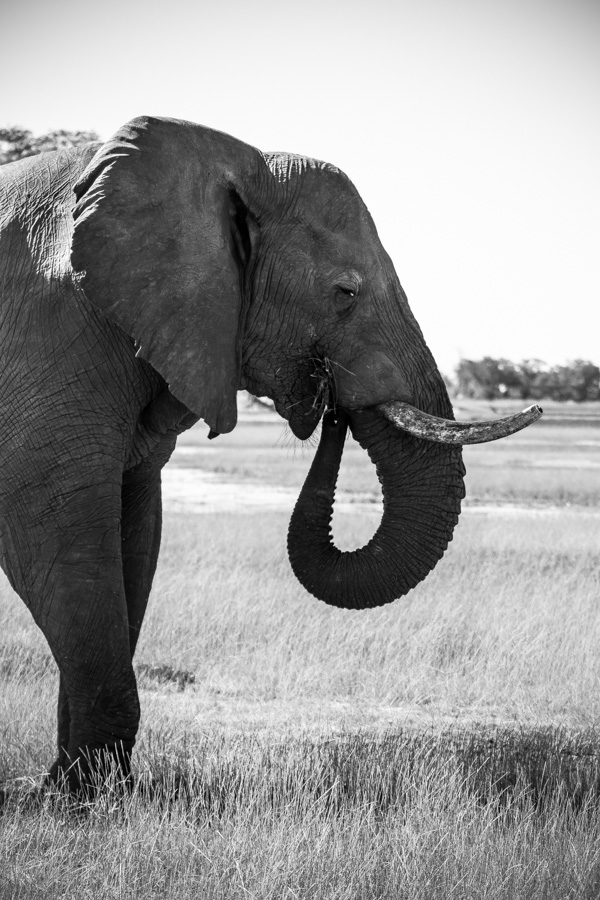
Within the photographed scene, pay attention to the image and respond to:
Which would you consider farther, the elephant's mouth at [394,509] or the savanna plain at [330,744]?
the elephant's mouth at [394,509]

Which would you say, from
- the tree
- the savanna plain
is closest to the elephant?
the savanna plain

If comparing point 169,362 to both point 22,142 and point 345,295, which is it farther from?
point 22,142

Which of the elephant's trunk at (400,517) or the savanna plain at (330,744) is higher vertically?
the elephant's trunk at (400,517)

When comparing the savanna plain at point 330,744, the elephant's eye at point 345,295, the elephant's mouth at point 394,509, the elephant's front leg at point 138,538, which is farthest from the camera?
the elephant's front leg at point 138,538

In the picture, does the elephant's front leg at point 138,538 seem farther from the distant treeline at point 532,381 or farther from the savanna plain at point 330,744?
the distant treeline at point 532,381

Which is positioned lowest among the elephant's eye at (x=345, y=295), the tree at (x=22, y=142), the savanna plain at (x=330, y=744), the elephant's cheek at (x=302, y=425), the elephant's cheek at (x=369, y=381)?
the savanna plain at (x=330, y=744)

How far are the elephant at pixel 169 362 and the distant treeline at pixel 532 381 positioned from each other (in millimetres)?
116003

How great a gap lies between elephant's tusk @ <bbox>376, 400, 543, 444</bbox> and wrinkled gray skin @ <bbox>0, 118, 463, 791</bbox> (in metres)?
0.09

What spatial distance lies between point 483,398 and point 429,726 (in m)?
120

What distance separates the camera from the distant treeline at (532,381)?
12044 cm

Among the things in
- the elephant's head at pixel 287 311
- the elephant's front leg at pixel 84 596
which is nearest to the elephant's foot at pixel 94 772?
the elephant's front leg at pixel 84 596

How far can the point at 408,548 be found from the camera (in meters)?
5.50

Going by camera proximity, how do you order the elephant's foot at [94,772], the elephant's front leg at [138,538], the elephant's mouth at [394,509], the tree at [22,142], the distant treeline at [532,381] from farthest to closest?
the distant treeline at [532,381] < the tree at [22,142] < the elephant's front leg at [138,538] < the elephant's mouth at [394,509] < the elephant's foot at [94,772]

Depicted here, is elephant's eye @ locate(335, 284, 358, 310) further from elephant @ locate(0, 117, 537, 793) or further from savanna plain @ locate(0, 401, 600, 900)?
savanna plain @ locate(0, 401, 600, 900)
